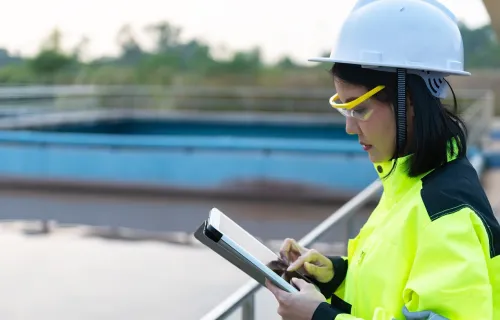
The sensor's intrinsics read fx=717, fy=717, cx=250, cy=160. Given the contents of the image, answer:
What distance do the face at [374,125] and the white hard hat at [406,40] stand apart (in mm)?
56

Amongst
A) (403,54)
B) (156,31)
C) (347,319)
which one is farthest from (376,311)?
(156,31)

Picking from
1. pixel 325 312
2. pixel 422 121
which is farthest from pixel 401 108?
pixel 325 312

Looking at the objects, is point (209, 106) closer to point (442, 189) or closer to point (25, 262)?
point (25, 262)

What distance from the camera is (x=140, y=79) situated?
76.1 feet

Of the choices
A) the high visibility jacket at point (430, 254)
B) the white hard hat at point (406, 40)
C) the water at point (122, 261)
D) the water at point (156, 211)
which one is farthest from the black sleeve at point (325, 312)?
the water at point (156, 211)

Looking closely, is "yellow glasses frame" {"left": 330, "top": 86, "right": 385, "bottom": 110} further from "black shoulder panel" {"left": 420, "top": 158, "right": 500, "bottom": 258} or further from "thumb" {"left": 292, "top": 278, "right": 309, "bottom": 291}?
"thumb" {"left": 292, "top": 278, "right": 309, "bottom": 291}

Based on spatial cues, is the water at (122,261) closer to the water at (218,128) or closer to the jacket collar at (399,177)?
the jacket collar at (399,177)

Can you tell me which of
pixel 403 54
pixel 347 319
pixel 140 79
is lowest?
pixel 140 79

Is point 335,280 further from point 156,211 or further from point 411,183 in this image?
point 156,211

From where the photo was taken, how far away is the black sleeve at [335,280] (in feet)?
5.25

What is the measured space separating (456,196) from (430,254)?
127 mm

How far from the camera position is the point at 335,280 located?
63.3 inches

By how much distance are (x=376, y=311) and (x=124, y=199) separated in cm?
907

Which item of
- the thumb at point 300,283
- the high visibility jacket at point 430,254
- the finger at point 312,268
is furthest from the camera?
the finger at point 312,268
